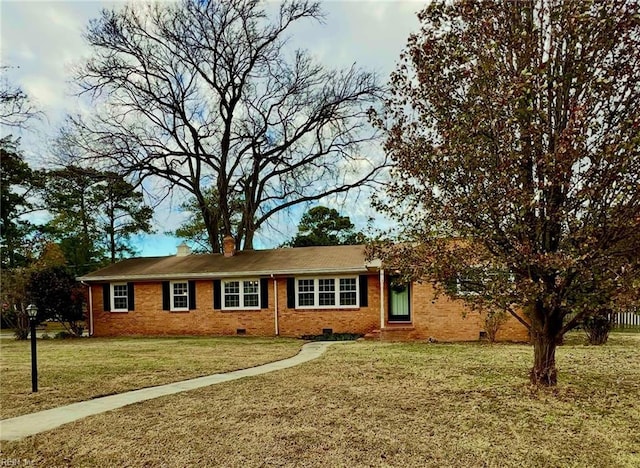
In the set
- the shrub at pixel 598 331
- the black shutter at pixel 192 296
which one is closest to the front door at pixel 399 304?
the shrub at pixel 598 331

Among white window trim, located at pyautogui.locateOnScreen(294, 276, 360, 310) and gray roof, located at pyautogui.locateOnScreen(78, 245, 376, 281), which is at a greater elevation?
gray roof, located at pyautogui.locateOnScreen(78, 245, 376, 281)

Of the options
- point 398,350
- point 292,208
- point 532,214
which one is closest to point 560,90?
point 532,214

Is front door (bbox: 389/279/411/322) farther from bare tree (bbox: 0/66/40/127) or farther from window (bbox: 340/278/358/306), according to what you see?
bare tree (bbox: 0/66/40/127)

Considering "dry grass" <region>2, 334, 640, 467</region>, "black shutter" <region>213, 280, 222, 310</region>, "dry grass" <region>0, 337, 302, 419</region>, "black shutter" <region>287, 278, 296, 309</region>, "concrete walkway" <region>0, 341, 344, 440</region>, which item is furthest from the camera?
"black shutter" <region>213, 280, 222, 310</region>

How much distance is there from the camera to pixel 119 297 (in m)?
21.1

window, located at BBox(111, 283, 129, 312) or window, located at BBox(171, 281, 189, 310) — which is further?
window, located at BBox(111, 283, 129, 312)

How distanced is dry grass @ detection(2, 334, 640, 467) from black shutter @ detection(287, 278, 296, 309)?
10.1 meters

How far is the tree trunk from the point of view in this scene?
7331 mm

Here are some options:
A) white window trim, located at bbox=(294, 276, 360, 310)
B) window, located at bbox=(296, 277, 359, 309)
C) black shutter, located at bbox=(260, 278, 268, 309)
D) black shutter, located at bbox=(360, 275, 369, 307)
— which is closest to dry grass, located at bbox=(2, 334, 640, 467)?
black shutter, located at bbox=(360, 275, 369, 307)

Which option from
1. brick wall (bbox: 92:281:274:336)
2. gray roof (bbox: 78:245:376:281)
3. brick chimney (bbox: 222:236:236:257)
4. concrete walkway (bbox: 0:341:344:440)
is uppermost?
brick chimney (bbox: 222:236:236:257)

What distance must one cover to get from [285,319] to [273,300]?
0.88 m

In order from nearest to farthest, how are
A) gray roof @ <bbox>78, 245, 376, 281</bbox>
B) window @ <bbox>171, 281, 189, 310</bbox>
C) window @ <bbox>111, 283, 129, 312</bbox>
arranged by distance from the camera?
gray roof @ <bbox>78, 245, 376, 281</bbox>
window @ <bbox>171, 281, 189, 310</bbox>
window @ <bbox>111, 283, 129, 312</bbox>

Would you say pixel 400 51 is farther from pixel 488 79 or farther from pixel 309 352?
pixel 309 352

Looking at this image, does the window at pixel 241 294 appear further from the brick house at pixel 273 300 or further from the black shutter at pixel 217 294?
the black shutter at pixel 217 294
